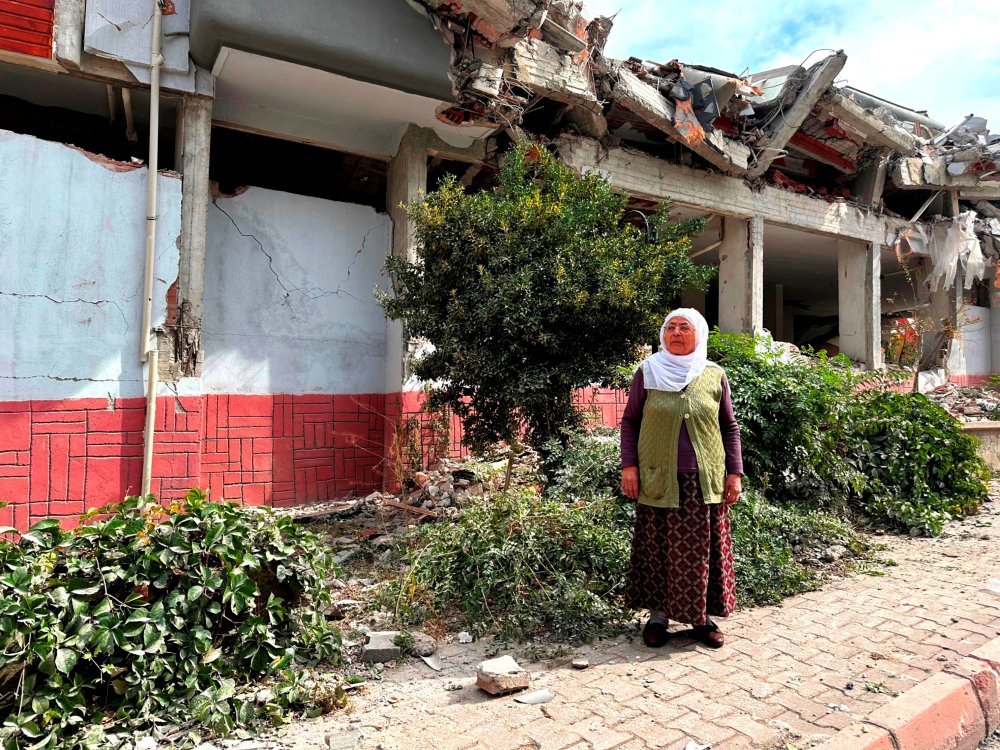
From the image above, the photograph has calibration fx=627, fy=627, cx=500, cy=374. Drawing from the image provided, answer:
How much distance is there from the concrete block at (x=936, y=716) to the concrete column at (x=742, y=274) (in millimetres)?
7810

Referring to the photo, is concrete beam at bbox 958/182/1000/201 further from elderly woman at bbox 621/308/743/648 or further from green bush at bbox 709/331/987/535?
elderly woman at bbox 621/308/743/648

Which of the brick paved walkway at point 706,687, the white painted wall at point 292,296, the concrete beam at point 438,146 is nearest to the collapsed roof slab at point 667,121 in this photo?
Result: the concrete beam at point 438,146

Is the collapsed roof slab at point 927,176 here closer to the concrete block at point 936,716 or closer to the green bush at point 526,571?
the green bush at point 526,571

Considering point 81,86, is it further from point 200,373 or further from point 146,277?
point 200,373

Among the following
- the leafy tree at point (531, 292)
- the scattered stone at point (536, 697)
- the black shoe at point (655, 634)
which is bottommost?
the scattered stone at point (536, 697)

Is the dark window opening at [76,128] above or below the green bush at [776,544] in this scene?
above

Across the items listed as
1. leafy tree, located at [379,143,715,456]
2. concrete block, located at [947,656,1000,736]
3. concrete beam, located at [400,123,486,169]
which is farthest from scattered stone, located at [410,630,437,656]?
concrete beam, located at [400,123,486,169]

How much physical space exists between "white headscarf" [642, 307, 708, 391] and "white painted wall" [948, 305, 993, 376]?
13.5m

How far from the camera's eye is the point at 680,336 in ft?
10.7

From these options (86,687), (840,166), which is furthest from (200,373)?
(840,166)

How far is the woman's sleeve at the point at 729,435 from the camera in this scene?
3281 millimetres

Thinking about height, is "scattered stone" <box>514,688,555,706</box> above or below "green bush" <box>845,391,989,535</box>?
below

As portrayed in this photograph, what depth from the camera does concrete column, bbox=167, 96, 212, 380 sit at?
5.74m

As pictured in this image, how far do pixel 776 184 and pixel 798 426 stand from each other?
22.6 feet
